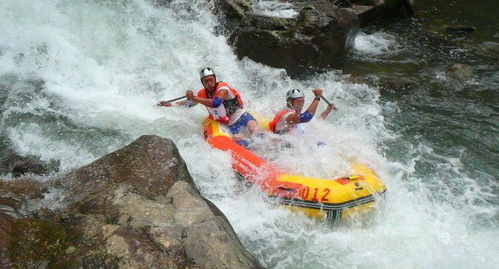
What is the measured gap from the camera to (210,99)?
22.1ft

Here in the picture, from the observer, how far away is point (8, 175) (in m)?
5.67

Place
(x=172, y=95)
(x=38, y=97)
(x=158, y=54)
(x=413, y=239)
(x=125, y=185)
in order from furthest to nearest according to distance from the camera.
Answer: (x=158, y=54) < (x=172, y=95) < (x=38, y=97) < (x=413, y=239) < (x=125, y=185)

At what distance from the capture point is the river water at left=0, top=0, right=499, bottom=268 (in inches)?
202

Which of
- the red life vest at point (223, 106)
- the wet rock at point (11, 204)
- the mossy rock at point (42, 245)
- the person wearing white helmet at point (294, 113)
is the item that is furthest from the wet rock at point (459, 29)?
the mossy rock at point (42, 245)

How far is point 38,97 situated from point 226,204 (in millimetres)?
4354

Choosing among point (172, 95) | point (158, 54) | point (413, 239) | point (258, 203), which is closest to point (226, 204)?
point (258, 203)

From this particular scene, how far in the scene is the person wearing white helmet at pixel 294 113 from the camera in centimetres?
627

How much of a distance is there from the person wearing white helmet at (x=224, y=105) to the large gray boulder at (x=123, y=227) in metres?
2.54

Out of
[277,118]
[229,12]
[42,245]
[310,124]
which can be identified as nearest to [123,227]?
[42,245]

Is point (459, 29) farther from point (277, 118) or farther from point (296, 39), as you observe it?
point (277, 118)

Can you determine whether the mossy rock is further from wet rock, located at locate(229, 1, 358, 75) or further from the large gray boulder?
wet rock, located at locate(229, 1, 358, 75)

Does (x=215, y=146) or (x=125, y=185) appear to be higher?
(x=125, y=185)

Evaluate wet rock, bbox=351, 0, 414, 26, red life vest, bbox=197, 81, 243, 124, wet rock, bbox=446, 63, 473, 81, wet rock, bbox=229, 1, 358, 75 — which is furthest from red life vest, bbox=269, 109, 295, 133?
wet rock, bbox=351, 0, 414, 26

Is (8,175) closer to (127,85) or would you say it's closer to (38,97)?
(38,97)
